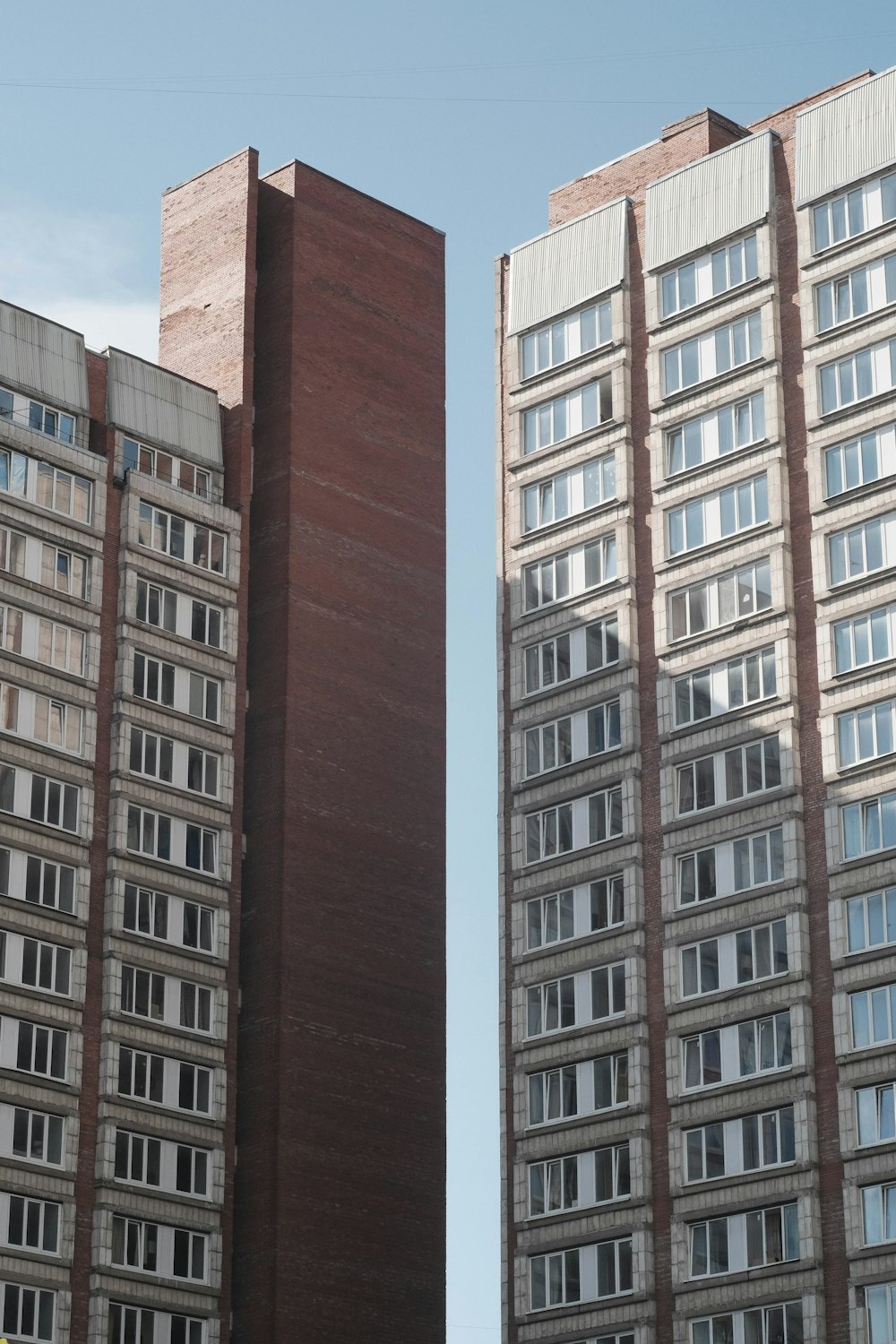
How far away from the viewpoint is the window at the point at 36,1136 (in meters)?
97.6

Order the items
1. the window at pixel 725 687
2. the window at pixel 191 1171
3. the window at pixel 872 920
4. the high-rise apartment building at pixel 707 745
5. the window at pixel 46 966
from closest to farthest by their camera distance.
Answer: the window at pixel 872 920 → the high-rise apartment building at pixel 707 745 → the window at pixel 725 687 → the window at pixel 46 966 → the window at pixel 191 1171

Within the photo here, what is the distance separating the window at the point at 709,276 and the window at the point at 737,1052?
98.6ft

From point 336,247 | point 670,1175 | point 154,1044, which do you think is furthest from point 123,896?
point 336,247

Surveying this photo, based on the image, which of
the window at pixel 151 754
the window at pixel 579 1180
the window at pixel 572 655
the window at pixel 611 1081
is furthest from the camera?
the window at pixel 151 754

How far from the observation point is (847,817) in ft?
303

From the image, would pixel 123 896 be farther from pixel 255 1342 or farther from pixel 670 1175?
pixel 670 1175

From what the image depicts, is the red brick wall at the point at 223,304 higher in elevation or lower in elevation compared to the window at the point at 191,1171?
higher

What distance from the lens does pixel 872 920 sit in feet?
297

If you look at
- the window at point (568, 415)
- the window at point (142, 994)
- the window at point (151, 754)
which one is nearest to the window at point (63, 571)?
the window at point (151, 754)

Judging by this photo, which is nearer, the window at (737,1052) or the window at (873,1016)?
the window at (873,1016)

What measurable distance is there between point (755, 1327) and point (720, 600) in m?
27.7

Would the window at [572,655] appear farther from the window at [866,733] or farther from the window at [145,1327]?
the window at [145,1327]

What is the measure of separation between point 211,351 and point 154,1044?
1324 inches

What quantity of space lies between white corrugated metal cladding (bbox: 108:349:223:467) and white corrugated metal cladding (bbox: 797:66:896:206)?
29.7 meters
